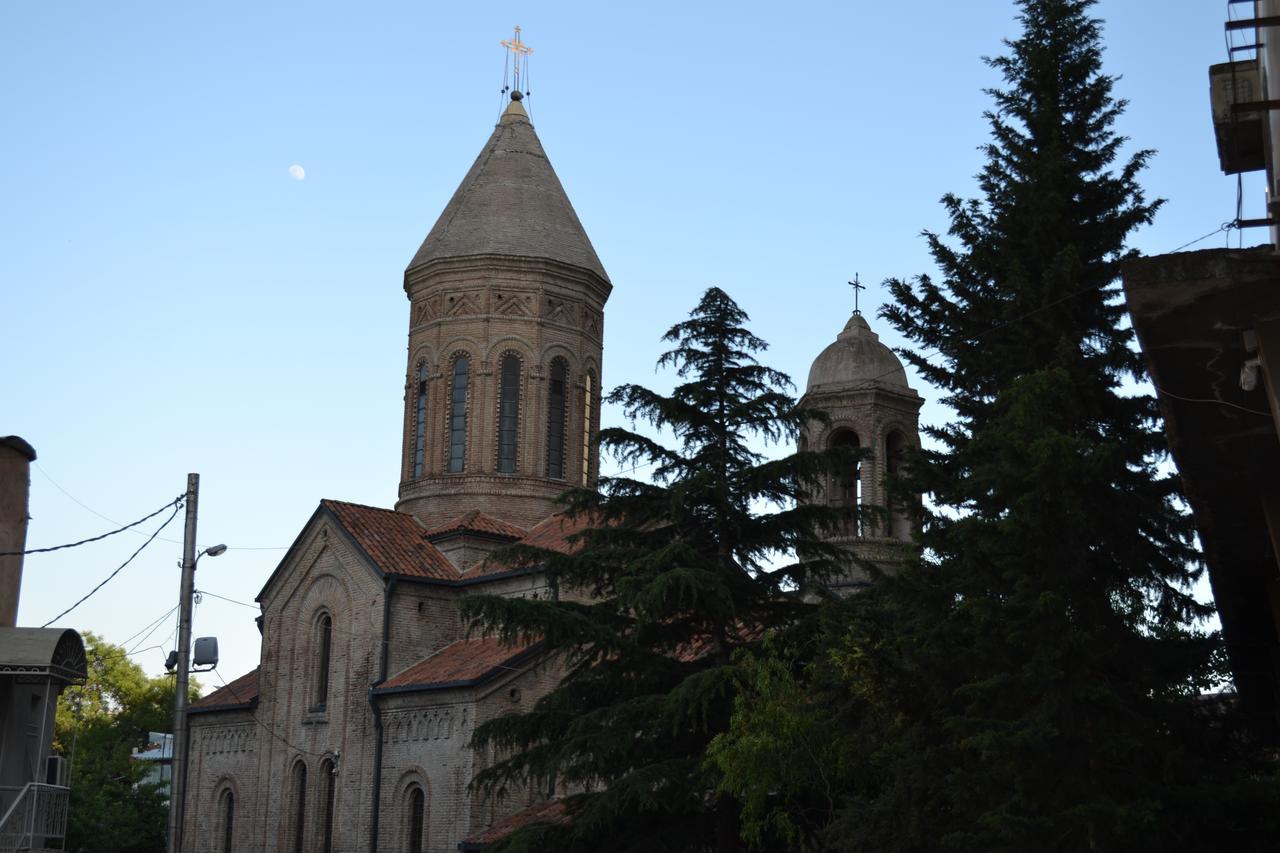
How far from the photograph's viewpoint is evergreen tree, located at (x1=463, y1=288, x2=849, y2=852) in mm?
16531

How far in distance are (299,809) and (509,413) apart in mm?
8937

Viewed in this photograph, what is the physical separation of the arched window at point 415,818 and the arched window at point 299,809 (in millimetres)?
3157

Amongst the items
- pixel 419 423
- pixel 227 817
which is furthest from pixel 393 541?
pixel 227 817

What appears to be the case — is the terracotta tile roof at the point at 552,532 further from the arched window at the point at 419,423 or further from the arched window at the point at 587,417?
the arched window at the point at 419,423

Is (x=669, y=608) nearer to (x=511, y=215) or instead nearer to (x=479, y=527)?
(x=479, y=527)

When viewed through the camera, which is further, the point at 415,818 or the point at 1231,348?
the point at 415,818

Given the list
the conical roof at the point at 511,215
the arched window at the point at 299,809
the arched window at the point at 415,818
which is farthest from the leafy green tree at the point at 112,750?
the conical roof at the point at 511,215

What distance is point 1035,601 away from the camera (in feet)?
39.4

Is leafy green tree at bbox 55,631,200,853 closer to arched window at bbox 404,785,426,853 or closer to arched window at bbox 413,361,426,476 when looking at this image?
arched window at bbox 404,785,426,853

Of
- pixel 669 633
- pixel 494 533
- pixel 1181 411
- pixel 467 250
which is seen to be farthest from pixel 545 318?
pixel 1181 411

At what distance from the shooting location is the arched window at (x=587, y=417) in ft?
106

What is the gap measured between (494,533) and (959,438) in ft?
52.1

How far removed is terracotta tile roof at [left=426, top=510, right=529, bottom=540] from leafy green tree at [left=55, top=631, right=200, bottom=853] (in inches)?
307

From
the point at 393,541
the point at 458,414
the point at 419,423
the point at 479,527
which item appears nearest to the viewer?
the point at 393,541
